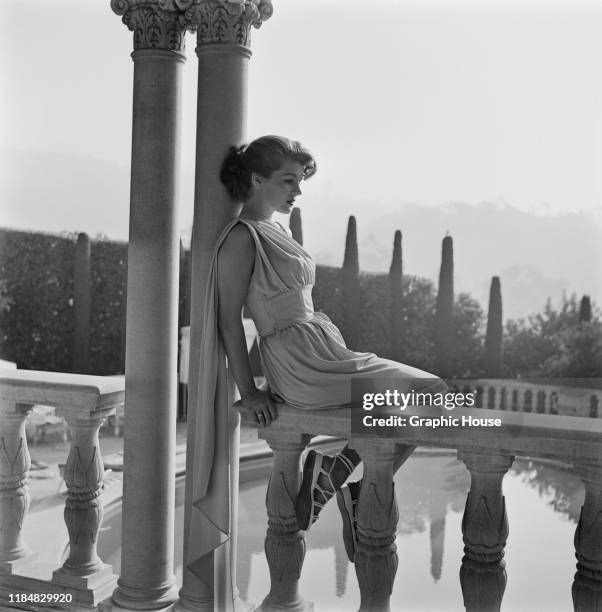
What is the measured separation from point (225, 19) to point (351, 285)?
15772 millimetres

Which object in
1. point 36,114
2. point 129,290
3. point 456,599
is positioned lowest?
point 456,599

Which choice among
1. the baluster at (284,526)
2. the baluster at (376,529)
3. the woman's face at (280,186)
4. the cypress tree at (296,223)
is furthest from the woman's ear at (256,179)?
the cypress tree at (296,223)

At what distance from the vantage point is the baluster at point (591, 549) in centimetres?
211

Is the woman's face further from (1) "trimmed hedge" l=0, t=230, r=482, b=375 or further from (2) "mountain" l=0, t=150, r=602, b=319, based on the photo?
(2) "mountain" l=0, t=150, r=602, b=319

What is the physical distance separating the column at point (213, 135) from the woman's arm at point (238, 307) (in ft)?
0.58

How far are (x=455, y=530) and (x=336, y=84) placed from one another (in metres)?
14.6

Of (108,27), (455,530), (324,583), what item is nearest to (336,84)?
(108,27)

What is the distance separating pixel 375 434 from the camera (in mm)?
2334

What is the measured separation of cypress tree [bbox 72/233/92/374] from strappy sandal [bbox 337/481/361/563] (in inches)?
515

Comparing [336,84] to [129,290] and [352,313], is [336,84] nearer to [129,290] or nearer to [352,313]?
[352,313]

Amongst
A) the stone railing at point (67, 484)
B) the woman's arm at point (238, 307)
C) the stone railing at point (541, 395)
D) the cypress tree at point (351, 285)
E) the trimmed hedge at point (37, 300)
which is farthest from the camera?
the cypress tree at point (351, 285)

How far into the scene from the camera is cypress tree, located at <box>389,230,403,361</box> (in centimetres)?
1900

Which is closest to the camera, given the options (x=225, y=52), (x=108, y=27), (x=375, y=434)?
(x=375, y=434)

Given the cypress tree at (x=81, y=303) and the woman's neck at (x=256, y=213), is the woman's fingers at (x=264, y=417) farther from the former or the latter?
the cypress tree at (x=81, y=303)
